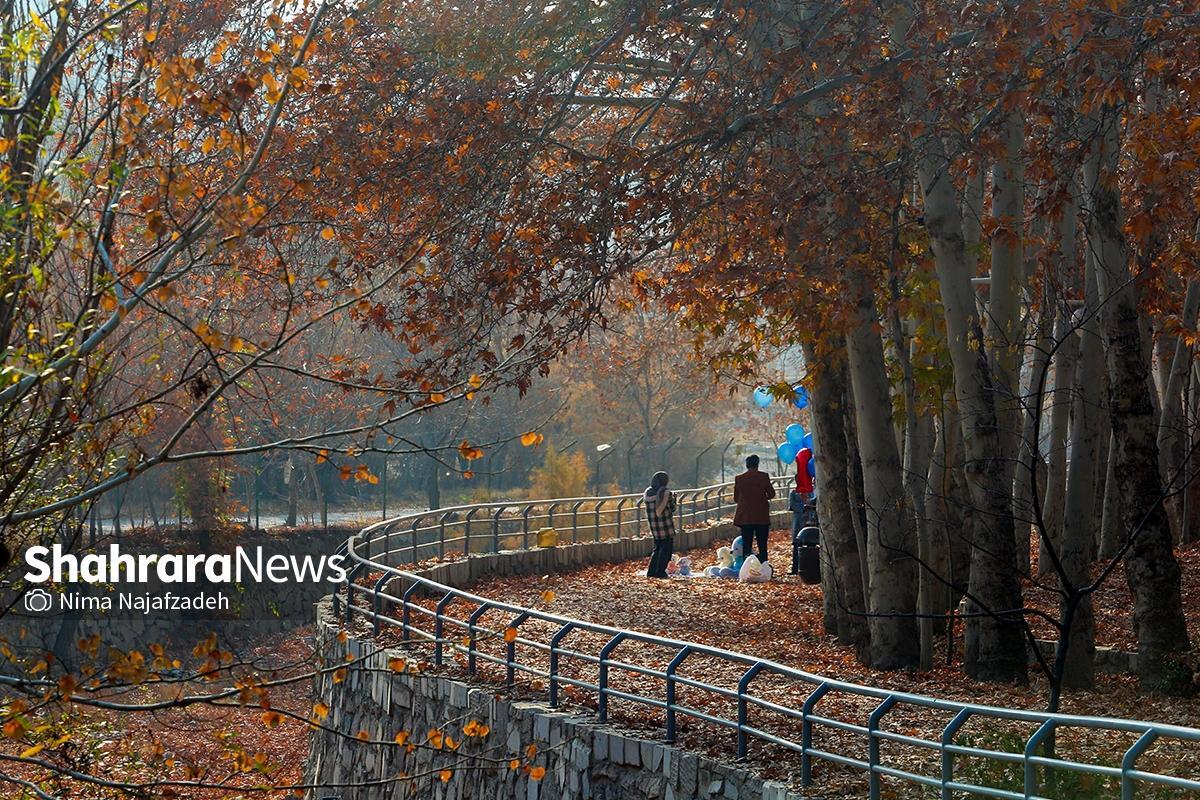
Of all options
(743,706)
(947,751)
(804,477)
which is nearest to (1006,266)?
(743,706)

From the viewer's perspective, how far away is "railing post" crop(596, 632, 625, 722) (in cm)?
1014

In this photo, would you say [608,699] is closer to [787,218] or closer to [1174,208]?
[787,218]

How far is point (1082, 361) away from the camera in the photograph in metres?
12.3

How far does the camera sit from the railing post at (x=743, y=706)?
8.79 m

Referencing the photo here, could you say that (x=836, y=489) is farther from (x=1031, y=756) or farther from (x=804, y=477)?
(x=1031, y=756)

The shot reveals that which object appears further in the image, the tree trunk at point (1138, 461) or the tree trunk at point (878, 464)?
the tree trunk at point (878, 464)

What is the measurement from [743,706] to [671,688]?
0.76 m

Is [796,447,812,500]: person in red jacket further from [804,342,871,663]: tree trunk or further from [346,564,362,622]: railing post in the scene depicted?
[346,564,362,622]: railing post

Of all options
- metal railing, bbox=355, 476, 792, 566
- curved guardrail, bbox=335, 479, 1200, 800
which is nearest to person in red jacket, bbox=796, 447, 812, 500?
metal railing, bbox=355, 476, 792, 566

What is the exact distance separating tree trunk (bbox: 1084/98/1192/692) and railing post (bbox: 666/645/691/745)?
3.72m

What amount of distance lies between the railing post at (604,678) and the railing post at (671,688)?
Result: 53 cm

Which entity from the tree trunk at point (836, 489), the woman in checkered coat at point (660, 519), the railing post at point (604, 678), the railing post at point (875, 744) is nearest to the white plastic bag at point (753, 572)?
the woman in checkered coat at point (660, 519)

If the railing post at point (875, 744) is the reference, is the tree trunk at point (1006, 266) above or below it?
above

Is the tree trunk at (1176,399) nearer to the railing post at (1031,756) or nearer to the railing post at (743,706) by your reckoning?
the railing post at (743,706)
